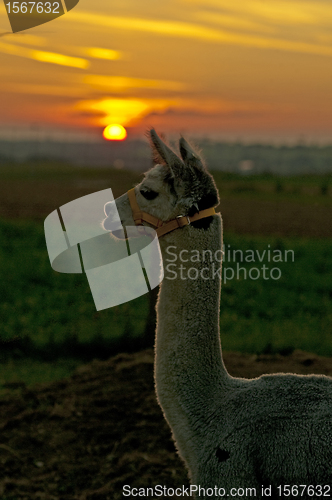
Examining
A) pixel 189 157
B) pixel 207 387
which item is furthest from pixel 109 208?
pixel 207 387

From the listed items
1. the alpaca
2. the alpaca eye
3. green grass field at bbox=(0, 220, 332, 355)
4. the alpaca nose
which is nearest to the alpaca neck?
the alpaca

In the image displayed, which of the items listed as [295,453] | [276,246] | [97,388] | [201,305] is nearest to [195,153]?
[201,305]

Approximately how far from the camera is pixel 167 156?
283cm

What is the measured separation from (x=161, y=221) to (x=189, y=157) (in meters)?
0.40

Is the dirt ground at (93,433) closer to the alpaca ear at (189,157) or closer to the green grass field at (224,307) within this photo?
the green grass field at (224,307)

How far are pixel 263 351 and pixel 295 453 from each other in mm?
4630

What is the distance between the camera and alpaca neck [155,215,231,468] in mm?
2861

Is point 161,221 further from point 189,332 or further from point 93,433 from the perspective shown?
point 93,433

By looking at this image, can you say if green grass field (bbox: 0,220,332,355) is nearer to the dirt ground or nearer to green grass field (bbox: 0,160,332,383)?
green grass field (bbox: 0,160,332,383)

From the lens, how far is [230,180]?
3042 cm

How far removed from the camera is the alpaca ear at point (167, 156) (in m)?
2.83

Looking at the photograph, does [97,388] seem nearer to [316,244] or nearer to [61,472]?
[61,472]

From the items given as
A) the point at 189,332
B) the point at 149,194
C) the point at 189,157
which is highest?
the point at 189,157

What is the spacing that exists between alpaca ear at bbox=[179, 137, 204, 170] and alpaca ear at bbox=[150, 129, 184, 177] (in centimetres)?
5
